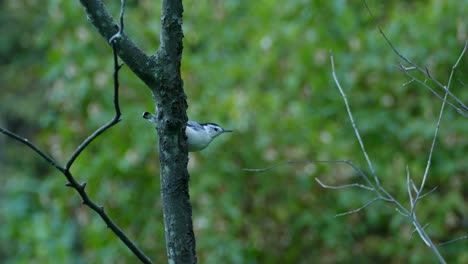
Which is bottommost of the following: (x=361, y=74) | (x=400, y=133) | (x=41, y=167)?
(x=400, y=133)

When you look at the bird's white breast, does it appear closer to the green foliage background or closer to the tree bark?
the tree bark

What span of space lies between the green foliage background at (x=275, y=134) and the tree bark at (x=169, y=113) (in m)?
3.88

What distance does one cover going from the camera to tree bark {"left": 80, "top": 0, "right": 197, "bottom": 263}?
71.0 inches

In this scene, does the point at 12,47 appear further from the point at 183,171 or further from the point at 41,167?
the point at 183,171

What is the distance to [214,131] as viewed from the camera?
450cm

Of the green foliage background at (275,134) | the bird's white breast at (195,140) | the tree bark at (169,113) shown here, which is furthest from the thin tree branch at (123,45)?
the green foliage background at (275,134)

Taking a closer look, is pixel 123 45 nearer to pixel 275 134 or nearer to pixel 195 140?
pixel 195 140

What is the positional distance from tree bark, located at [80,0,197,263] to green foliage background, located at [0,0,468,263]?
3880mm

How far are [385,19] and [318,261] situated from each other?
7.54 feet

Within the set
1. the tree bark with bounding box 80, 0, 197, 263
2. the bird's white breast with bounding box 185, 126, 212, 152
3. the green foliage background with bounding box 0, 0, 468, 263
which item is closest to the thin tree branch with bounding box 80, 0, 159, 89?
the tree bark with bounding box 80, 0, 197, 263

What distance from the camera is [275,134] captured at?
231 inches

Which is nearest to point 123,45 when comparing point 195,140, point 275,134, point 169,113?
point 169,113

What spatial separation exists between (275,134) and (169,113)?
4101mm

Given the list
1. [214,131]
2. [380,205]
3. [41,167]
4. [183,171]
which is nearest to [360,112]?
[380,205]
